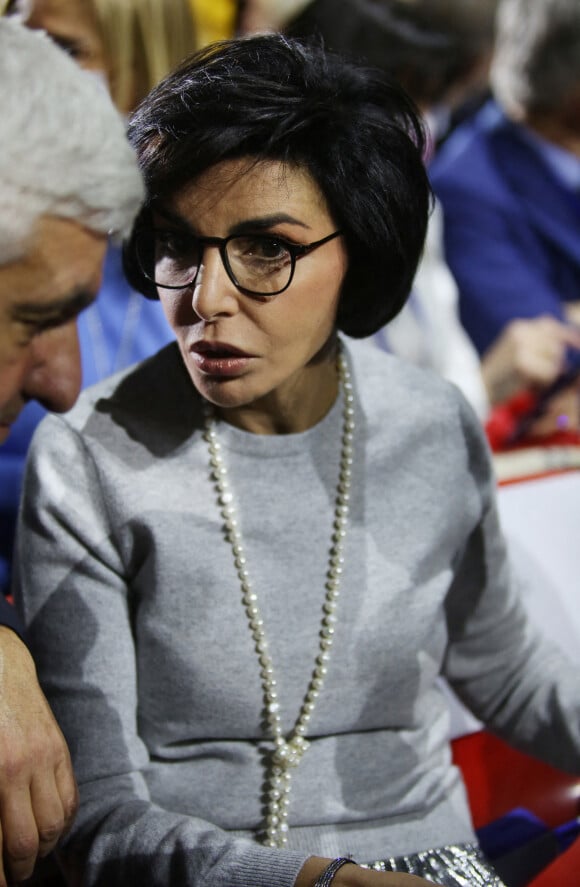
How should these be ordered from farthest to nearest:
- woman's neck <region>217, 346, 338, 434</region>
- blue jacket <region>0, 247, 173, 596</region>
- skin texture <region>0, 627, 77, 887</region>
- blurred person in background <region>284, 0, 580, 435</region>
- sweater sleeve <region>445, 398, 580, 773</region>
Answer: blurred person in background <region>284, 0, 580, 435</region>
blue jacket <region>0, 247, 173, 596</region>
sweater sleeve <region>445, 398, 580, 773</region>
woman's neck <region>217, 346, 338, 434</region>
skin texture <region>0, 627, 77, 887</region>

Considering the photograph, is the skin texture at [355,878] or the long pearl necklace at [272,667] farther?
the long pearl necklace at [272,667]

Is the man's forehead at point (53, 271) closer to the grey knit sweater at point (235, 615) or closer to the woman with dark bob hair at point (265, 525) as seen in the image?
the woman with dark bob hair at point (265, 525)

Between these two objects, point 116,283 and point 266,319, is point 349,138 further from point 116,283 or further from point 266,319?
point 116,283

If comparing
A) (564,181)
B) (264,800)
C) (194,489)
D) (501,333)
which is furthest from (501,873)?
(564,181)

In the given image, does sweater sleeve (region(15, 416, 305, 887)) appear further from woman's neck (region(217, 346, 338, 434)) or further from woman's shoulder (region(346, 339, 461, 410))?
woman's shoulder (region(346, 339, 461, 410))

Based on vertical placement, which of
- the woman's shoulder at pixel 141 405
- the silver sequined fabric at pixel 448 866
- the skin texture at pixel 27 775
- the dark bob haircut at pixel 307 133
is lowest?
the silver sequined fabric at pixel 448 866

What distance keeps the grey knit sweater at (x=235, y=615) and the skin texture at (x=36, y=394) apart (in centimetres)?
9

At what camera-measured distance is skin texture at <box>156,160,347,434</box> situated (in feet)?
2.96

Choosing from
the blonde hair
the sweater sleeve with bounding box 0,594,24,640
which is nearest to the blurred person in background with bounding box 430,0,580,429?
the blonde hair

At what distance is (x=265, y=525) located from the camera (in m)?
1.06

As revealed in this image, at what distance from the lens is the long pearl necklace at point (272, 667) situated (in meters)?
1.04

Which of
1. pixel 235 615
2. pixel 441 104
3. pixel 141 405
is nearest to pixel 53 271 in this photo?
pixel 141 405

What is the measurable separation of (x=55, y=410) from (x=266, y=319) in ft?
0.69

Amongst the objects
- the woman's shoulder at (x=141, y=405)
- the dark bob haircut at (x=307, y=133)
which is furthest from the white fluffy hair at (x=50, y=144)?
the woman's shoulder at (x=141, y=405)
